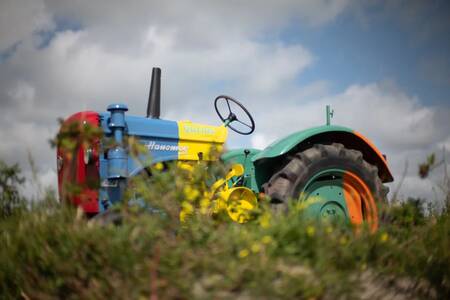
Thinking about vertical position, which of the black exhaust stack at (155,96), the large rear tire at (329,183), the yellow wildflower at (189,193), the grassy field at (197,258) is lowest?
the grassy field at (197,258)

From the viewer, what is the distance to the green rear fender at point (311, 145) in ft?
14.1

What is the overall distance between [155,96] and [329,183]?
2.28 m

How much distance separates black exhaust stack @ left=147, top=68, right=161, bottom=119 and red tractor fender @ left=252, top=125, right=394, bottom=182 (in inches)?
53.1

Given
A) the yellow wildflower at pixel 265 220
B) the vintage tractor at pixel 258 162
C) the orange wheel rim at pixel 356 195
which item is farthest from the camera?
the orange wheel rim at pixel 356 195

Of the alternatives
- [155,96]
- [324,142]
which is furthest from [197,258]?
[155,96]

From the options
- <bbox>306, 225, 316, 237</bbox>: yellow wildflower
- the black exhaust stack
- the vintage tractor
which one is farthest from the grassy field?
the black exhaust stack

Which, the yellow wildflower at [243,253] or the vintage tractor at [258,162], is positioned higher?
the vintage tractor at [258,162]

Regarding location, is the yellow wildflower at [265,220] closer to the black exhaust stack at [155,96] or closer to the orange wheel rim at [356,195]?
the orange wheel rim at [356,195]

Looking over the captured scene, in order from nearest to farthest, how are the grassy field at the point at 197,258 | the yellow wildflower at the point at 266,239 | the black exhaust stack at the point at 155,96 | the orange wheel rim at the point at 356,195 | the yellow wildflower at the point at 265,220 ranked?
the grassy field at the point at 197,258 → the yellow wildflower at the point at 266,239 → the yellow wildflower at the point at 265,220 → the orange wheel rim at the point at 356,195 → the black exhaust stack at the point at 155,96

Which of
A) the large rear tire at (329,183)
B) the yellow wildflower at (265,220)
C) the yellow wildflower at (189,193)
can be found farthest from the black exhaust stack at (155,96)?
the yellow wildflower at (265,220)

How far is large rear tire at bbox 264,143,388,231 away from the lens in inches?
161

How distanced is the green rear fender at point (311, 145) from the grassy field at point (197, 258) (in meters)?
1.70

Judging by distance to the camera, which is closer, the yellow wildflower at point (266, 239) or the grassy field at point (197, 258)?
the grassy field at point (197, 258)

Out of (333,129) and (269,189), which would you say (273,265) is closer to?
(269,189)
